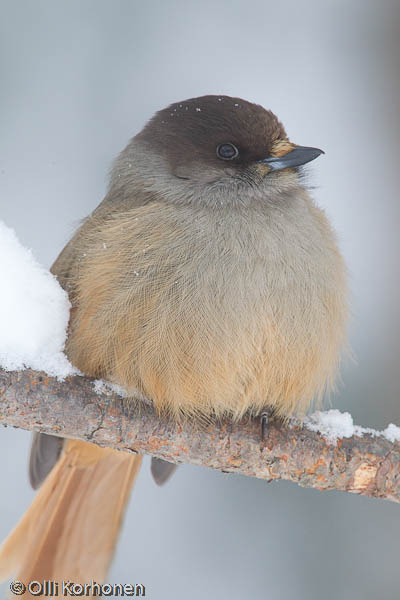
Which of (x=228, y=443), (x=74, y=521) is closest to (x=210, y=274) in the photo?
(x=228, y=443)

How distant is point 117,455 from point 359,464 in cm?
165

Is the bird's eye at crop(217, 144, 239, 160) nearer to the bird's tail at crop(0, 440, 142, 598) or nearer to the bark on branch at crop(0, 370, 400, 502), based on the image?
the bark on branch at crop(0, 370, 400, 502)

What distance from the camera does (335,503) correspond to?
6.23 metres

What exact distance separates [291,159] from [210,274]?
2.84ft

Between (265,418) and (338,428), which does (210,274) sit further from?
(338,428)

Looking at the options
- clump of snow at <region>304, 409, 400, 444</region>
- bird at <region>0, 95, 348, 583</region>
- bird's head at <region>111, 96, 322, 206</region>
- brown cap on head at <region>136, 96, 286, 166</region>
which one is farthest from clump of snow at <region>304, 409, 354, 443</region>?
brown cap on head at <region>136, 96, 286, 166</region>

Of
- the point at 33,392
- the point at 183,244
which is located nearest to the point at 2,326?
the point at 33,392

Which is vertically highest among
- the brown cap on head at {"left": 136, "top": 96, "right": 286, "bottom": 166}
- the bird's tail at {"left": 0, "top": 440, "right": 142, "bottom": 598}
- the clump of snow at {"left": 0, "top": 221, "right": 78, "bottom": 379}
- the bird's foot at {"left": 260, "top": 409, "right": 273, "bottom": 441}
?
the brown cap on head at {"left": 136, "top": 96, "right": 286, "bottom": 166}

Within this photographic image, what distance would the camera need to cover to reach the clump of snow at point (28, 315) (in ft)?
11.2

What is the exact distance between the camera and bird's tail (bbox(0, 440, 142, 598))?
459cm

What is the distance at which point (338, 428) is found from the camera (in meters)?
3.89

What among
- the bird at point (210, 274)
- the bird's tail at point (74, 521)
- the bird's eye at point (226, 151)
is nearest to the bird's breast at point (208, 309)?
the bird at point (210, 274)

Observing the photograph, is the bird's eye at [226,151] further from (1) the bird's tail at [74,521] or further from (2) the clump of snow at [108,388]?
(1) the bird's tail at [74,521]

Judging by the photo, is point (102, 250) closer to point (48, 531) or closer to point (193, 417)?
point (193, 417)
